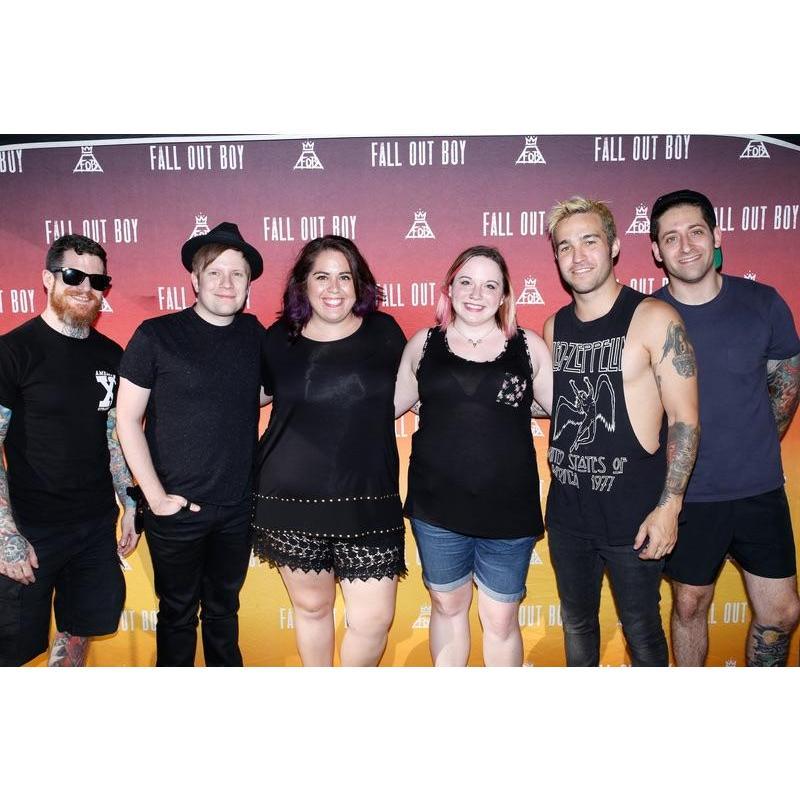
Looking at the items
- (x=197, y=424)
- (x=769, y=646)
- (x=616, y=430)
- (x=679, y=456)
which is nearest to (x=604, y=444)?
(x=616, y=430)

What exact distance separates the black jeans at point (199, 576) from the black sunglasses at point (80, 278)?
94 cm

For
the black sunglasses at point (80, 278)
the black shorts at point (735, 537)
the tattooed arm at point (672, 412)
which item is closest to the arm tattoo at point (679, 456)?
the tattooed arm at point (672, 412)

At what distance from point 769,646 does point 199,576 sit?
242 centimetres

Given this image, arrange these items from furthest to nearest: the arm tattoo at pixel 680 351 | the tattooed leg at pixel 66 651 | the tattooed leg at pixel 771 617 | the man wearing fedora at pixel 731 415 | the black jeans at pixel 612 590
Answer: the tattooed leg at pixel 66 651, the tattooed leg at pixel 771 617, the man wearing fedora at pixel 731 415, the black jeans at pixel 612 590, the arm tattoo at pixel 680 351

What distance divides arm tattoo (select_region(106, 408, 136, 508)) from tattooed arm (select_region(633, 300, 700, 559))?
2.08 metres

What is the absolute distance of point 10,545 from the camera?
2344 millimetres

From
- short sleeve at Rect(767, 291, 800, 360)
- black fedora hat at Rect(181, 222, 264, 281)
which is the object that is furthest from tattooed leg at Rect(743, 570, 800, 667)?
black fedora hat at Rect(181, 222, 264, 281)

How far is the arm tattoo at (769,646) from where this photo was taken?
259 centimetres

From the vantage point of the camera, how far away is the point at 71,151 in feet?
9.00

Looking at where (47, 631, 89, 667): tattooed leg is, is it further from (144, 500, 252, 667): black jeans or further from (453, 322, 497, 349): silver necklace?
(453, 322, 497, 349): silver necklace

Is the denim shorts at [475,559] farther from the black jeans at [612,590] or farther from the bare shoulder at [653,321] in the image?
the bare shoulder at [653,321]

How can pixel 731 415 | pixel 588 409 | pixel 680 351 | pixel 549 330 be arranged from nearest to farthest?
pixel 680 351, pixel 588 409, pixel 731 415, pixel 549 330

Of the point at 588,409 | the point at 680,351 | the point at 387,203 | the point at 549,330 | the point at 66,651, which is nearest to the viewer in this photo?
the point at 680,351

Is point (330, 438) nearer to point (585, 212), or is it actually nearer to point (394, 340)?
point (394, 340)
